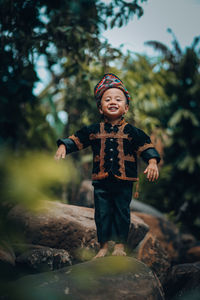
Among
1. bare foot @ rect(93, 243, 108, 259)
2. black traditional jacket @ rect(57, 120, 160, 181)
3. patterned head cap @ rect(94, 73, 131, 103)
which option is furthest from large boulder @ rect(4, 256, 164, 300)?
patterned head cap @ rect(94, 73, 131, 103)

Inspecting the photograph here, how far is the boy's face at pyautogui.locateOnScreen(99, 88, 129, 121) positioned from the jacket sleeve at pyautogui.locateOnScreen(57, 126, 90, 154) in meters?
0.28

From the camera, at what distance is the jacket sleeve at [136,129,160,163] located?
2683 millimetres

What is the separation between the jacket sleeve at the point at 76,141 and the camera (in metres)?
2.71

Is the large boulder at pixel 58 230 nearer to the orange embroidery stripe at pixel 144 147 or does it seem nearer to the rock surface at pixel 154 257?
the rock surface at pixel 154 257

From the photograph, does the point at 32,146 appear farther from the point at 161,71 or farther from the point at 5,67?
the point at 161,71

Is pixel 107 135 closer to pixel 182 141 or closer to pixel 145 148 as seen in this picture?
pixel 145 148

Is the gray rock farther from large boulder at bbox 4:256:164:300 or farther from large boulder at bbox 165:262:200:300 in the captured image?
large boulder at bbox 165:262:200:300

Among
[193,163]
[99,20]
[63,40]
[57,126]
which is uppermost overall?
[99,20]

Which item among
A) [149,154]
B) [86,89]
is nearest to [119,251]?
[149,154]

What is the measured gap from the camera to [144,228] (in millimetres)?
3674

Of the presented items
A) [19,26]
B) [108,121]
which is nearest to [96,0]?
[19,26]

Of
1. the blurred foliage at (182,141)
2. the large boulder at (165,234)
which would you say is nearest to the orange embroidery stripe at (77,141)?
the large boulder at (165,234)

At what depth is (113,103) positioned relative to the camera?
9.04 feet

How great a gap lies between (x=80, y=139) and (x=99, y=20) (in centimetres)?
224
